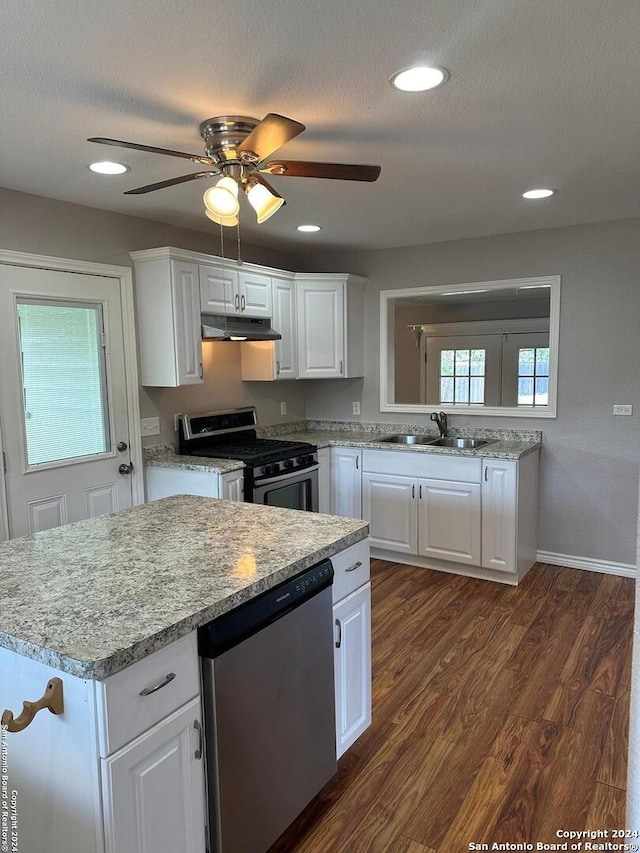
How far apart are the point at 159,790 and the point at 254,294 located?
3.36 metres

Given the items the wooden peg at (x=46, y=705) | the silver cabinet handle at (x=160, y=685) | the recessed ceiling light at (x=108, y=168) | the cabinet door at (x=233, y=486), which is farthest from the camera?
the cabinet door at (x=233, y=486)

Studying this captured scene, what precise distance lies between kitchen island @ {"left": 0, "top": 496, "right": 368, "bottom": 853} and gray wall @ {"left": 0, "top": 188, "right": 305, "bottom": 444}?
2040 mm

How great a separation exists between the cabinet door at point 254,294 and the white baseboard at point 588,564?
2798 millimetres

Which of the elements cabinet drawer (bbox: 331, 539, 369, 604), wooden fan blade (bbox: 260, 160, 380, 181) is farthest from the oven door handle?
wooden fan blade (bbox: 260, 160, 380, 181)

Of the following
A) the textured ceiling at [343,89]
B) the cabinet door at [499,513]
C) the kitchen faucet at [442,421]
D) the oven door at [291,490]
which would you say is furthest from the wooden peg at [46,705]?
the kitchen faucet at [442,421]

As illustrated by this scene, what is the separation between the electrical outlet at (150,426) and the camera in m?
3.73

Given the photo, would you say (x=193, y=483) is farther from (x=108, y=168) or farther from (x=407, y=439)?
(x=407, y=439)

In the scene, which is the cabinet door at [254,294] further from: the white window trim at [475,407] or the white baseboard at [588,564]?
the white baseboard at [588,564]

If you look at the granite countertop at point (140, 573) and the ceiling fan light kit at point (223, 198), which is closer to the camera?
the granite countertop at point (140, 573)

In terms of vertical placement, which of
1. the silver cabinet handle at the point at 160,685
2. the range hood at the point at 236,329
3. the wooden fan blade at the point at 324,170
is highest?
the wooden fan blade at the point at 324,170

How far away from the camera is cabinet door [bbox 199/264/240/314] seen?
147 inches

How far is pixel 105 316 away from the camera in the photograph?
11.4 feet

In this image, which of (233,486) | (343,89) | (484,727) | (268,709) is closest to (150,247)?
(233,486)

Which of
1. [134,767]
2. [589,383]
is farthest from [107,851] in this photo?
[589,383]
